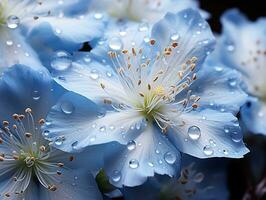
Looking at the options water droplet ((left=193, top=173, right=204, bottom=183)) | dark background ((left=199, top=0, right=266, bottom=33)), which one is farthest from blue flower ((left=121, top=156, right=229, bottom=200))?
dark background ((left=199, top=0, right=266, bottom=33))

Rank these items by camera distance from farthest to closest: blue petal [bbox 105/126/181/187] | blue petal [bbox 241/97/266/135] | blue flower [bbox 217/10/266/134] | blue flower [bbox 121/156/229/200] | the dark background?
the dark background, blue flower [bbox 217/10/266/134], blue petal [bbox 241/97/266/135], blue flower [bbox 121/156/229/200], blue petal [bbox 105/126/181/187]

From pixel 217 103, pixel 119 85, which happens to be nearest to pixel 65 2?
pixel 119 85

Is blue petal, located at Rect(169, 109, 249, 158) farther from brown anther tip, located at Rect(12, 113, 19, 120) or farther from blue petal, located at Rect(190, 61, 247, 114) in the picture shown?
brown anther tip, located at Rect(12, 113, 19, 120)

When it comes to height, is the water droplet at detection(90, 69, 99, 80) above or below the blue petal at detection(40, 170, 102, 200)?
above

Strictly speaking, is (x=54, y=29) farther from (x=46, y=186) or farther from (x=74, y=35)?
(x=46, y=186)

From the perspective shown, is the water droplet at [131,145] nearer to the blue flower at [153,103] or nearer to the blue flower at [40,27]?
the blue flower at [153,103]

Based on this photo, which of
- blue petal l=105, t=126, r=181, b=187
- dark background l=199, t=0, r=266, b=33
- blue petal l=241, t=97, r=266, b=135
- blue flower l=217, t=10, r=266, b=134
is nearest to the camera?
blue petal l=105, t=126, r=181, b=187

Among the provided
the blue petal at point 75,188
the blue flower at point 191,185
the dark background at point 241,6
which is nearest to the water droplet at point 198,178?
the blue flower at point 191,185

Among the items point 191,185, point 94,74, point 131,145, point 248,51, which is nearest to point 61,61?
point 94,74

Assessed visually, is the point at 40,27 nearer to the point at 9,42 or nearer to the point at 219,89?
the point at 9,42
